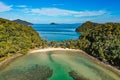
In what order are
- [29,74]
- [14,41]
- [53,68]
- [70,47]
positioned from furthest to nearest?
[70,47] → [14,41] → [53,68] → [29,74]

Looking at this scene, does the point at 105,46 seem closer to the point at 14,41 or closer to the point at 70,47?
the point at 70,47

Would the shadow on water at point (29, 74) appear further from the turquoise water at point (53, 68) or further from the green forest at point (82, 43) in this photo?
the green forest at point (82, 43)

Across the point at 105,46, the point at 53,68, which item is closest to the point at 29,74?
the point at 53,68

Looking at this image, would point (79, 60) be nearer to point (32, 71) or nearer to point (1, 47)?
point (32, 71)

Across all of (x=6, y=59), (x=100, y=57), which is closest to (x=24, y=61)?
(x=6, y=59)

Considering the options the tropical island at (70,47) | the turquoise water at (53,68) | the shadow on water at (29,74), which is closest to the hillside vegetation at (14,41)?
the tropical island at (70,47)

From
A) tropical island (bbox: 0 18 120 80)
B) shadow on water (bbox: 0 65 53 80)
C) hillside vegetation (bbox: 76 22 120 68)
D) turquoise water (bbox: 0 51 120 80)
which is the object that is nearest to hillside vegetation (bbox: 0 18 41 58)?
tropical island (bbox: 0 18 120 80)

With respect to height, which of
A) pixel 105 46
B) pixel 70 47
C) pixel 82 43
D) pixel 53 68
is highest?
pixel 105 46
